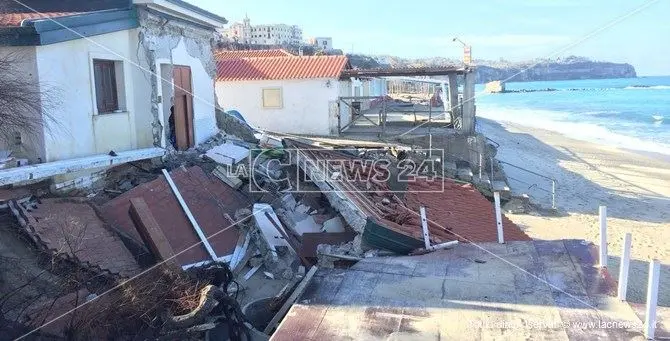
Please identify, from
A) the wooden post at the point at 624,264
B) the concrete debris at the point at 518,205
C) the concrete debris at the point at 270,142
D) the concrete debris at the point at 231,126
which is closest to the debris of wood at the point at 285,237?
the wooden post at the point at 624,264

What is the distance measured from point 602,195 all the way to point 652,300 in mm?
18279

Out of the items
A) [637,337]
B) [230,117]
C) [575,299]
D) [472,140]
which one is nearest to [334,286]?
[575,299]

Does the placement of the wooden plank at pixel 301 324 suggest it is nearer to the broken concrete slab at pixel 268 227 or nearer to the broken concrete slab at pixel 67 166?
the broken concrete slab at pixel 268 227

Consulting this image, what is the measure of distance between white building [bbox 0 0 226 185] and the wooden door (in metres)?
0.02

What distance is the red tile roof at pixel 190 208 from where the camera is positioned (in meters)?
8.22

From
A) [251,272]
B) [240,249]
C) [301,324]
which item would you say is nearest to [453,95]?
[240,249]

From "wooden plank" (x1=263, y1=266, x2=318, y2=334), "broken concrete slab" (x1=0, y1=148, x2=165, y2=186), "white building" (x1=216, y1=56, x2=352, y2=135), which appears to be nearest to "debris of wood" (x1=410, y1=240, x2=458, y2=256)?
"wooden plank" (x1=263, y1=266, x2=318, y2=334)

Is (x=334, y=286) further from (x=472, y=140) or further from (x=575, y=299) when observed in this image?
(x=472, y=140)

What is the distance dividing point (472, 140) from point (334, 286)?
16.2 meters

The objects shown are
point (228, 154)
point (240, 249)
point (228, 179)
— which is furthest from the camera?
point (228, 154)

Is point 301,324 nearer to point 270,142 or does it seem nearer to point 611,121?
point 270,142

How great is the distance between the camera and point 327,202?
10.0 metres

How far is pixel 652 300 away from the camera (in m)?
Answer: 4.63

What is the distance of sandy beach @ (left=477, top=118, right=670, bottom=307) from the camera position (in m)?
14.1
